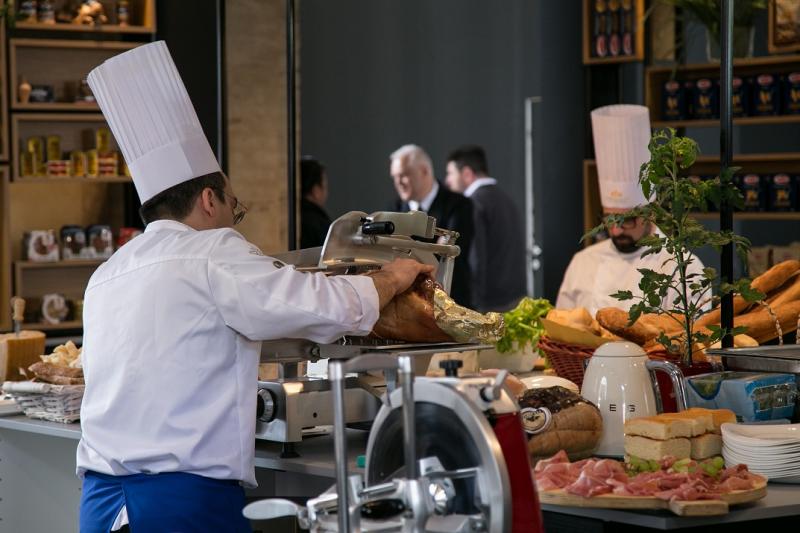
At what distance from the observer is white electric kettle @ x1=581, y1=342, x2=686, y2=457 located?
2590mm

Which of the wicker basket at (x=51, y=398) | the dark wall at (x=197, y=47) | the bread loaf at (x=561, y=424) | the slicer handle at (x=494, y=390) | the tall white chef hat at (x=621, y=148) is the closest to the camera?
the slicer handle at (x=494, y=390)

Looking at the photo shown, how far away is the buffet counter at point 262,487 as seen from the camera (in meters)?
2.10

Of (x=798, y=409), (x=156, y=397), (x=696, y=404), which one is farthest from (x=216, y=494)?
(x=798, y=409)

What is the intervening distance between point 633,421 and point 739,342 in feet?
2.74

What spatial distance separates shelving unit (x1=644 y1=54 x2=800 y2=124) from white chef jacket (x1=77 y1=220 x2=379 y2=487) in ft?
13.3

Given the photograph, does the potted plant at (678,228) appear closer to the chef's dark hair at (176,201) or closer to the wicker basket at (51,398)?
the chef's dark hair at (176,201)

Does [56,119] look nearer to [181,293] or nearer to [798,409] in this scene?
[181,293]

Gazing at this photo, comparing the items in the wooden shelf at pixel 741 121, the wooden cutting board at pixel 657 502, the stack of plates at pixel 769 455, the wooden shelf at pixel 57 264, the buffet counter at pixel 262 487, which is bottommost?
the buffet counter at pixel 262 487

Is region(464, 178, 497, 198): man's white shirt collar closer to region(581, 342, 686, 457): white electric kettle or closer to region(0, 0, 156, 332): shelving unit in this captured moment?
region(0, 0, 156, 332): shelving unit

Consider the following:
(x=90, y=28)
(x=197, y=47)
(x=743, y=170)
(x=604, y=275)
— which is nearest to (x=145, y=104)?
(x=604, y=275)

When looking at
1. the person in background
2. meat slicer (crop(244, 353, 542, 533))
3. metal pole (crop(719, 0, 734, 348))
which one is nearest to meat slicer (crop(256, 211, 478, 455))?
metal pole (crop(719, 0, 734, 348))

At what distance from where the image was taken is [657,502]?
2100 mm

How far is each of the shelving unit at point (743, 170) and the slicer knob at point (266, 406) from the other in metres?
3.95

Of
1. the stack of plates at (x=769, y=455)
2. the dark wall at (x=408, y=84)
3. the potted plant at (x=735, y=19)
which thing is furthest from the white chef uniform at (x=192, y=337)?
the dark wall at (x=408, y=84)
